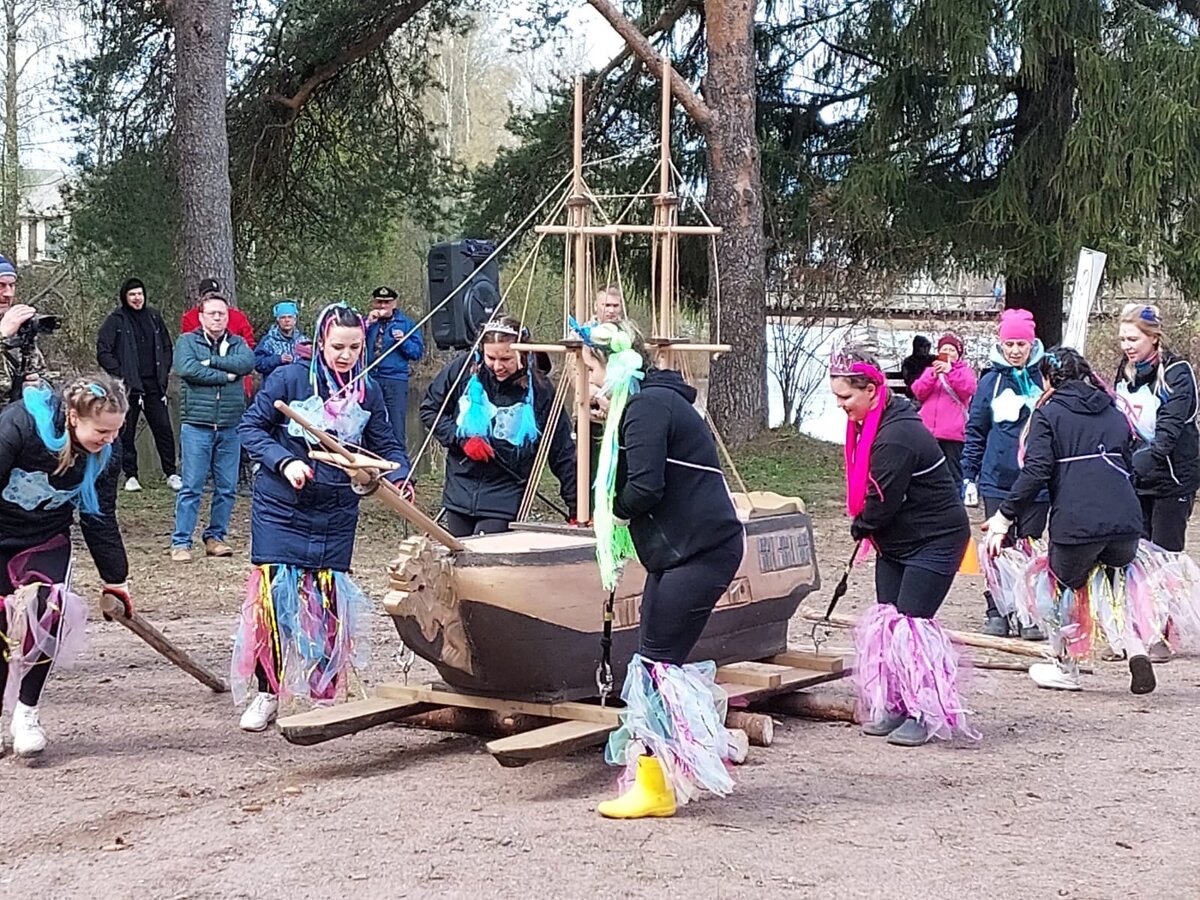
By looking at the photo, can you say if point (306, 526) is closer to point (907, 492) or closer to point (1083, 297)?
point (907, 492)

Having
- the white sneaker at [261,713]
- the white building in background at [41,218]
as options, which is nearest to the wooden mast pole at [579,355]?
the white sneaker at [261,713]

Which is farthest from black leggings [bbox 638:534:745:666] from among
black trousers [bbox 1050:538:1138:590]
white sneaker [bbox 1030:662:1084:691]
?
white sneaker [bbox 1030:662:1084:691]

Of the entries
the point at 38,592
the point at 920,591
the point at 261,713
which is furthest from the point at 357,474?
the point at 920,591

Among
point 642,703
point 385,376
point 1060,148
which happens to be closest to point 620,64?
point 1060,148

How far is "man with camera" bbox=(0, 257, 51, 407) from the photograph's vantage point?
251 inches

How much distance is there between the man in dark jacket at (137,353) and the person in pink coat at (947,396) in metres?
5.94

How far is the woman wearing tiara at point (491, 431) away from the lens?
20.5 feet

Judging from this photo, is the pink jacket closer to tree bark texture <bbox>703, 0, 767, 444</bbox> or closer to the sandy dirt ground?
the sandy dirt ground

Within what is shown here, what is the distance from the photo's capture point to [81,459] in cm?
525

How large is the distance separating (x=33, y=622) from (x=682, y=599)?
2.24 metres

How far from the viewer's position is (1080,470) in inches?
252

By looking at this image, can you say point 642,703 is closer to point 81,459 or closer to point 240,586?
point 81,459

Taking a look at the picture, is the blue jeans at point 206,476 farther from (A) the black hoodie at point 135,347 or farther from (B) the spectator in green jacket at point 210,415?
(A) the black hoodie at point 135,347

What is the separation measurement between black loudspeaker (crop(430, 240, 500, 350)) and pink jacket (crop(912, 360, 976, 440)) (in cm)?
271
